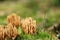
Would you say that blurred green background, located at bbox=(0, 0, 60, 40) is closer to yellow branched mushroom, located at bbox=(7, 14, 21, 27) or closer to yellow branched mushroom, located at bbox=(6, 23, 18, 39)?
yellow branched mushroom, located at bbox=(7, 14, 21, 27)

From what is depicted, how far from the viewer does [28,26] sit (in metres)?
7.24

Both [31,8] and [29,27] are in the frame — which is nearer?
[29,27]

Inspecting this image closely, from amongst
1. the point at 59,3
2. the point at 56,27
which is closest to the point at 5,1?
the point at 59,3

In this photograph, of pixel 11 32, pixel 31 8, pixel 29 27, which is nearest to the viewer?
pixel 11 32

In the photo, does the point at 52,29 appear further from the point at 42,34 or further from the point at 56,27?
the point at 42,34

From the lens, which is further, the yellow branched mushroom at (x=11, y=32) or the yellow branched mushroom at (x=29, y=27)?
the yellow branched mushroom at (x=29, y=27)

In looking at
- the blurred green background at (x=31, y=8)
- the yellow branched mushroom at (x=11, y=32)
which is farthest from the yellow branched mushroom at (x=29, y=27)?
the blurred green background at (x=31, y=8)

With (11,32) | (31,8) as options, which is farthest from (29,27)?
(31,8)

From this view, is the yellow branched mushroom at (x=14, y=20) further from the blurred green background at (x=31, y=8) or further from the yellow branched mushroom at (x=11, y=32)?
the blurred green background at (x=31, y=8)

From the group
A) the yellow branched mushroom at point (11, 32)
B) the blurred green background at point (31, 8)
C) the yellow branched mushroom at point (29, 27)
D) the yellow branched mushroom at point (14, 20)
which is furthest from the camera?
the blurred green background at point (31, 8)

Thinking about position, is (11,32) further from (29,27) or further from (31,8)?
(31,8)

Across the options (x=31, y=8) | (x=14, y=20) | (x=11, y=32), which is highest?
(x=14, y=20)

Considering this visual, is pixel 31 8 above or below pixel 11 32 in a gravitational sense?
below

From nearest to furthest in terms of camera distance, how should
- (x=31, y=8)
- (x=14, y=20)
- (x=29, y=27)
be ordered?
1. (x=29, y=27)
2. (x=14, y=20)
3. (x=31, y=8)
